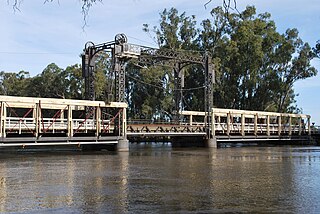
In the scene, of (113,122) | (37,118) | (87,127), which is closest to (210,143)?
(113,122)

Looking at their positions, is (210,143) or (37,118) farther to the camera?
(210,143)

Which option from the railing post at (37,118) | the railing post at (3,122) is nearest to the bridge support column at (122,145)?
the railing post at (37,118)

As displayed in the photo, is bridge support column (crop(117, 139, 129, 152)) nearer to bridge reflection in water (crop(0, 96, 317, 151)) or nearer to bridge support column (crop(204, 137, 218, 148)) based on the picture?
bridge reflection in water (crop(0, 96, 317, 151))

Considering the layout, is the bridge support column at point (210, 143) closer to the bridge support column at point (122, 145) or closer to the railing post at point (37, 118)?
the bridge support column at point (122, 145)

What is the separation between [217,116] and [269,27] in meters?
22.6

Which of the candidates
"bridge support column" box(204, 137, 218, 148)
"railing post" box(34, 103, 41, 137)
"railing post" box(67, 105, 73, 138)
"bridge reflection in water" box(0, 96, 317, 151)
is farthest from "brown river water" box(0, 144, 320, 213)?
"bridge support column" box(204, 137, 218, 148)

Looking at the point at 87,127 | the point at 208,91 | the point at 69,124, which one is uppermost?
the point at 208,91

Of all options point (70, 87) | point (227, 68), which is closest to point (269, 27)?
point (227, 68)

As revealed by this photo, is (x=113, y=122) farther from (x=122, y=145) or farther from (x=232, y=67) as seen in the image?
(x=232, y=67)

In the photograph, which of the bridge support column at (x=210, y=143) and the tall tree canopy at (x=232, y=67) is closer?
the bridge support column at (x=210, y=143)

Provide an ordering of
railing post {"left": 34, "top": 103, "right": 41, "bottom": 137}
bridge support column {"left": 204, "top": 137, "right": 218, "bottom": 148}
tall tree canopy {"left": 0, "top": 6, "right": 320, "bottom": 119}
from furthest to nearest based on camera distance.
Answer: tall tree canopy {"left": 0, "top": 6, "right": 320, "bottom": 119} < bridge support column {"left": 204, "top": 137, "right": 218, "bottom": 148} < railing post {"left": 34, "top": 103, "right": 41, "bottom": 137}

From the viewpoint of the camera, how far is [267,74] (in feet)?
216

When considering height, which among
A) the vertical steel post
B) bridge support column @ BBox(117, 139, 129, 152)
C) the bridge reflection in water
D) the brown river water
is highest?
the vertical steel post

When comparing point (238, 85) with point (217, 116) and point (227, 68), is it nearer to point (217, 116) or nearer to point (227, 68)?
point (227, 68)
